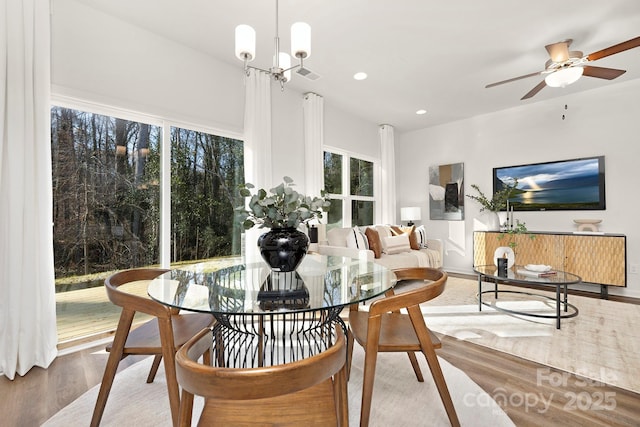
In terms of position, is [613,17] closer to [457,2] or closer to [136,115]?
[457,2]

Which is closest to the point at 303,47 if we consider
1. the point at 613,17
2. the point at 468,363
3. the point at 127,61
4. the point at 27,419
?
the point at 127,61

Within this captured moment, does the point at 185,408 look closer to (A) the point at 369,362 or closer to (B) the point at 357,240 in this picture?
(A) the point at 369,362

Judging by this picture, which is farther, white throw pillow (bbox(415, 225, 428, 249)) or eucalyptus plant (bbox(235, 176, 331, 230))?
white throw pillow (bbox(415, 225, 428, 249))

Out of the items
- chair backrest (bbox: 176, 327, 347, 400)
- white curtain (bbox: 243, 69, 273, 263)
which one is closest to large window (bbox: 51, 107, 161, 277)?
white curtain (bbox: 243, 69, 273, 263)

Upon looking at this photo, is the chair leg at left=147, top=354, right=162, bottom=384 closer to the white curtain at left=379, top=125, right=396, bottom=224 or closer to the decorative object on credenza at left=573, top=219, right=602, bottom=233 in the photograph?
the white curtain at left=379, top=125, right=396, bottom=224

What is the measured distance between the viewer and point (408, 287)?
4.27 metres

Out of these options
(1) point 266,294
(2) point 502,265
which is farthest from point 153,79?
(2) point 502,265

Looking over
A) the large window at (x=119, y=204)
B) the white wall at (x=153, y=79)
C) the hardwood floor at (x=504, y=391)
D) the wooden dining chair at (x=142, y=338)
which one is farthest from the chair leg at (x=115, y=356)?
the white wall at (x=153, y=79)

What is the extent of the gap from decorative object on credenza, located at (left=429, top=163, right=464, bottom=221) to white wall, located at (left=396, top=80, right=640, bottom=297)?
0.32ft

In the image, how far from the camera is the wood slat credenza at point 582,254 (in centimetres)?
379

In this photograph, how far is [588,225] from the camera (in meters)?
4.18

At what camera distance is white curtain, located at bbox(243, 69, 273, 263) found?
361 cm

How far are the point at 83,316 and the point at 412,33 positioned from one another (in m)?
3.91

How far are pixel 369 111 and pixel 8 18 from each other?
14.0 ft
